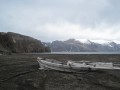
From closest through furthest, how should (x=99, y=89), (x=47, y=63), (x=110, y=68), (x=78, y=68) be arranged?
(x=99, y=89) → (x=110, y=68) → (x=78, y=68) → (x=47, y=63)

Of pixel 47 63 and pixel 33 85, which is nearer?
pixel 33 85

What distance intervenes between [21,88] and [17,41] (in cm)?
16571

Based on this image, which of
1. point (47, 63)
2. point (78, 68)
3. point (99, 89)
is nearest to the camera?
point (99, 89)

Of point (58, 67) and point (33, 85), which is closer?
point (33, 85)

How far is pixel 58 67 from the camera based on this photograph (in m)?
30.2

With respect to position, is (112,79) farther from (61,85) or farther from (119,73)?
(61,85)

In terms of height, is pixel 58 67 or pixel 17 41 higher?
pixel 17 41

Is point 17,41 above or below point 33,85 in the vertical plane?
above

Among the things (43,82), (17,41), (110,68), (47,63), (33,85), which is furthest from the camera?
(17,41)

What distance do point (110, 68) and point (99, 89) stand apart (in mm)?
7393

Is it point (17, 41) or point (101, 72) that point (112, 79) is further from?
point (17, 41)

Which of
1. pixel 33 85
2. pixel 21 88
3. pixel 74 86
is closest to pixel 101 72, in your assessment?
pixel 74 86

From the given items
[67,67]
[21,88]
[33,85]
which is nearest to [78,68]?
[67,67]

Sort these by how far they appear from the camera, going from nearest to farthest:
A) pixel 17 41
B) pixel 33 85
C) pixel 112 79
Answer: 1. pixel 33 85
2. pixel 112 79
3. pixel 17 41
